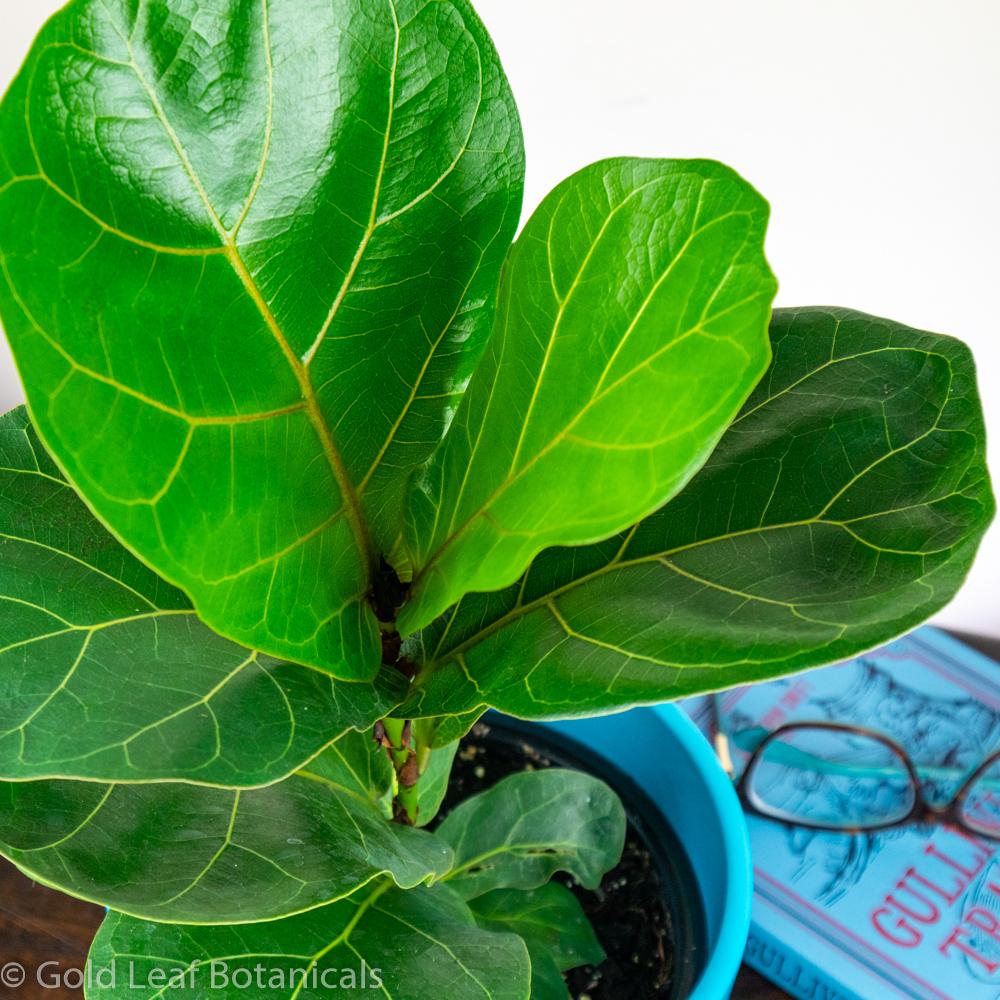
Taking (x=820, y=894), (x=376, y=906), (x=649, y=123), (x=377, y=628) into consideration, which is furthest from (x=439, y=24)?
(x=820, y=894)

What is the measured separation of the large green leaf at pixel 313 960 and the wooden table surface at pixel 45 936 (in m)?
0.32

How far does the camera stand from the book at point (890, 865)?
0.64m

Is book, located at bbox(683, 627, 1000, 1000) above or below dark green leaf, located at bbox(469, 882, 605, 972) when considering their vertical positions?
below

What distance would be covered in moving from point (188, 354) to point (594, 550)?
15 centimetres

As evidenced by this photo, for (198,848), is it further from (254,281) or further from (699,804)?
(699,804)

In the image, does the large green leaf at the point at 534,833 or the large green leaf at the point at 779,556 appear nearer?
the large green leaf at the point at 779,556

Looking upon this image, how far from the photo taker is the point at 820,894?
0.68 m

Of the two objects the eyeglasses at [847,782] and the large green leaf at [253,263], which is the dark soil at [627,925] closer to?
the eyeglasses at [847,782]

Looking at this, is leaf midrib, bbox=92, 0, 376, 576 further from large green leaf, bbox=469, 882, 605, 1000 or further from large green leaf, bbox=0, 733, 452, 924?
large green leaf, bbox=469, 882, 605, 1000

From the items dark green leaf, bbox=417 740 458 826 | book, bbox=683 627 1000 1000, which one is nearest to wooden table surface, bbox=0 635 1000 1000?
book, bbox=683 627 1000 1000

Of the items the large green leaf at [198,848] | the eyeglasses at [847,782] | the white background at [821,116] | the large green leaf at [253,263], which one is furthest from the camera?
the eyeglasses at [847,782]

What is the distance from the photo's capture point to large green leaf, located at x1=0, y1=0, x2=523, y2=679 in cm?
22

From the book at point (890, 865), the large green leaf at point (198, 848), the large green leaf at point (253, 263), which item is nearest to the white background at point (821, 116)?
the book at point (890, 865)

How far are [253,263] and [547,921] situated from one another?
16.3 inches
